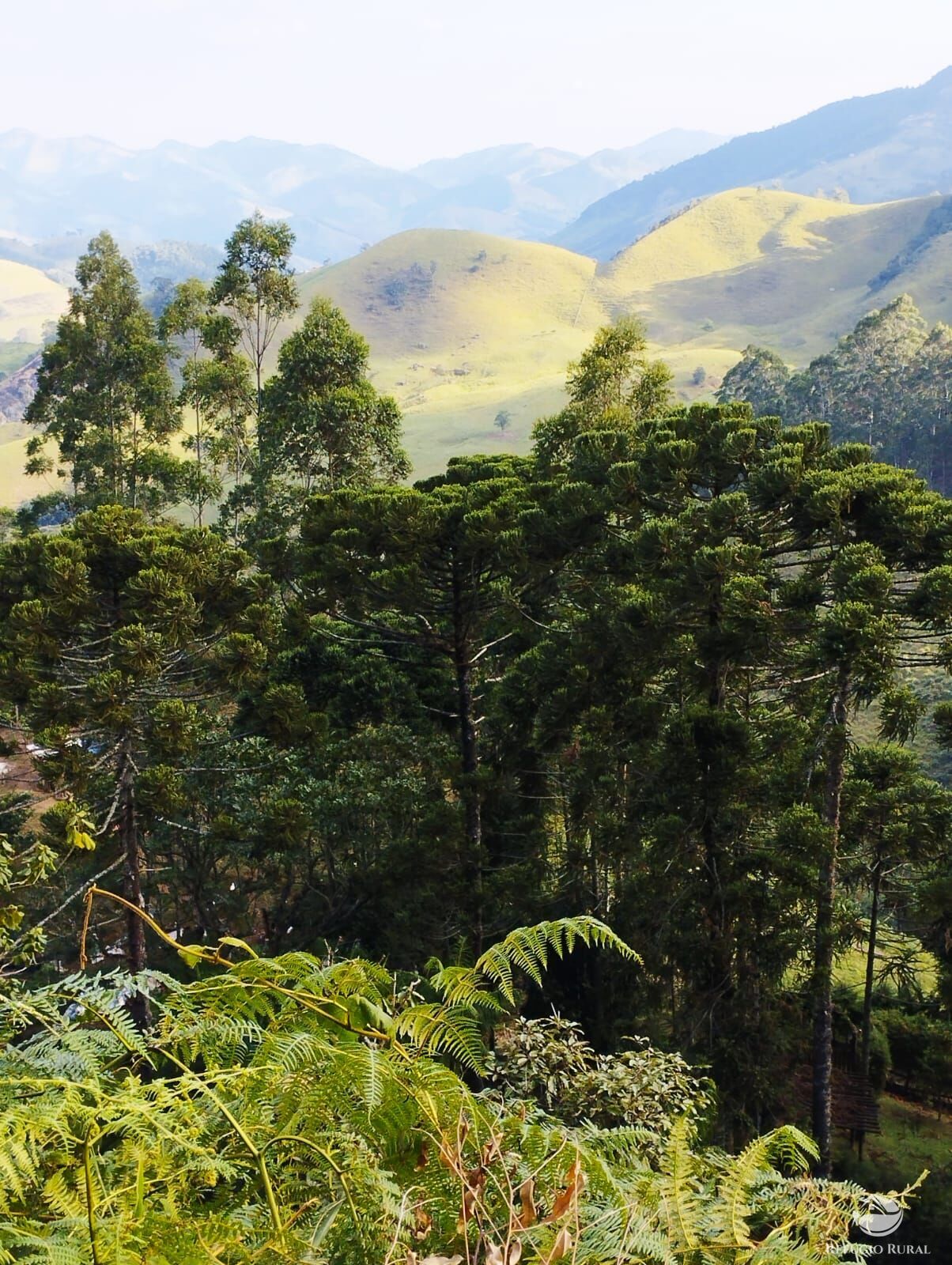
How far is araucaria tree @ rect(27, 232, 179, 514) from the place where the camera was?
27.3 metres

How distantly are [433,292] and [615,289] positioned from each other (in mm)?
28101

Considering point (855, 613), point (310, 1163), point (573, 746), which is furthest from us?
point (573, 746)

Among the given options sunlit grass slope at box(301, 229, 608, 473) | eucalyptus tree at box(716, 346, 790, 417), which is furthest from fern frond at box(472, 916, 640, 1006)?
sunlit grass slope at box(301, 229, 608, 473)

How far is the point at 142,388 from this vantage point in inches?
1083

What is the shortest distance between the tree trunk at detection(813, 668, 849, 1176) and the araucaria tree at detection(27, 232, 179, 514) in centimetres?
2028

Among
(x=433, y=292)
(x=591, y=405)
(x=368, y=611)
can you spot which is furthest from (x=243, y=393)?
(x=433, y=292)

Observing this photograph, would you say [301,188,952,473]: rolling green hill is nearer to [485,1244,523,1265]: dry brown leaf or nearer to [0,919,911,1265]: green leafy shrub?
[0,919,911,1265]: green leafy shrub

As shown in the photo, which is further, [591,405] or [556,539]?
[591,405]

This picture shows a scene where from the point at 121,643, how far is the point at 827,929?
30.1ft

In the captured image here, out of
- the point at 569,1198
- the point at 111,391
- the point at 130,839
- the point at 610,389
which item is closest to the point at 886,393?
the point at 610,389

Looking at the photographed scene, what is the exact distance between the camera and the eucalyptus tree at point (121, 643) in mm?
12797

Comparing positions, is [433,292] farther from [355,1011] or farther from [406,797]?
[355,1011]

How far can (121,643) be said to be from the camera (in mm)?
12617

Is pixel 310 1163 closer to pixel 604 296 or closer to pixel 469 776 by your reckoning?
pixel 469 776
